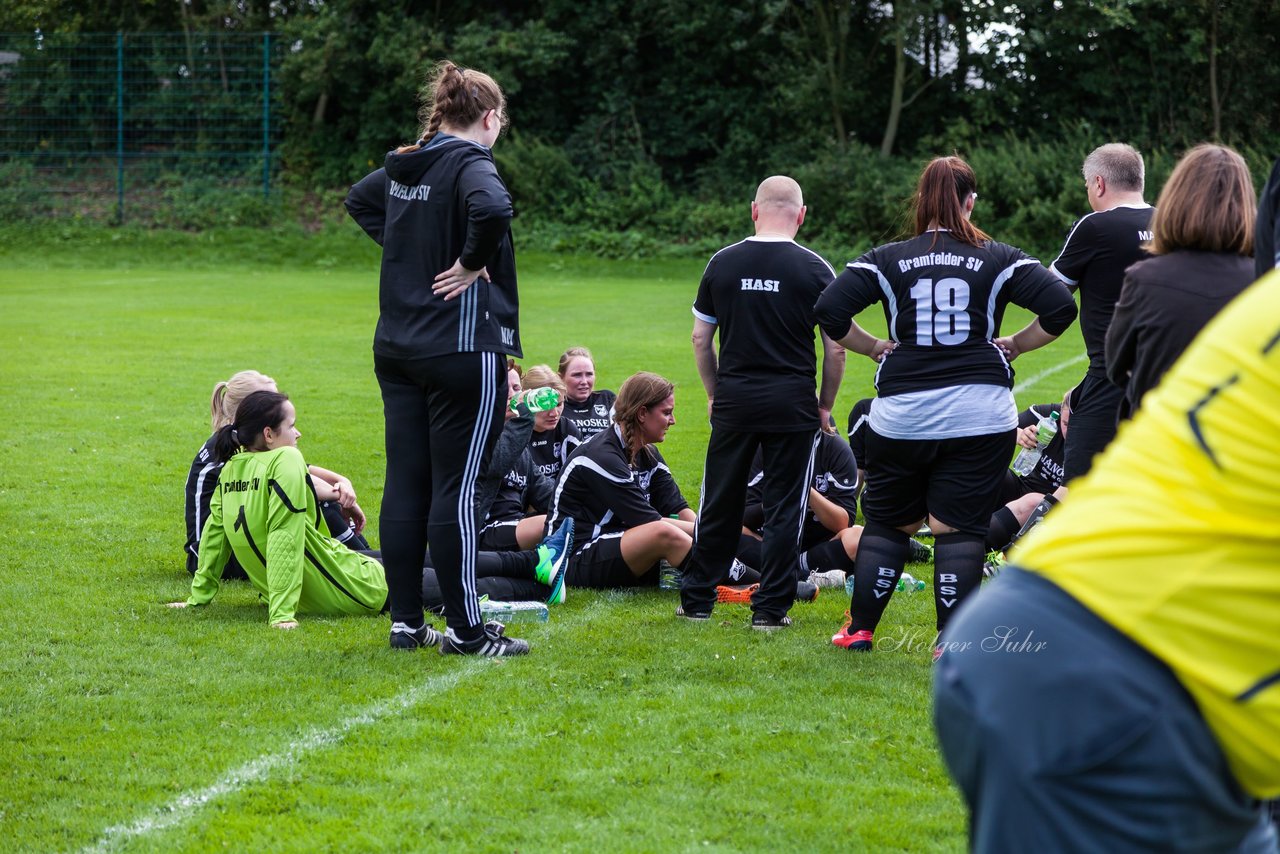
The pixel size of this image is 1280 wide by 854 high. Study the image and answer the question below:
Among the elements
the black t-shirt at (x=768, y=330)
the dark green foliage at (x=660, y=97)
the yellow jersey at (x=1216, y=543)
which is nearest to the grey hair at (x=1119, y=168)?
the black t-shirt at (x=768, y=330)

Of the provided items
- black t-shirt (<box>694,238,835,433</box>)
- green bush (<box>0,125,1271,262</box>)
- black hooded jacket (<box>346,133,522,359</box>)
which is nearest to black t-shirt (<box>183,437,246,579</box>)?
black hooded jacket (<box>346,133,522,359</box>)

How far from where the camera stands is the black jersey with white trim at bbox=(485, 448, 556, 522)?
7727 mm

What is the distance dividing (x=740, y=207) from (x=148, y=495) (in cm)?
2521

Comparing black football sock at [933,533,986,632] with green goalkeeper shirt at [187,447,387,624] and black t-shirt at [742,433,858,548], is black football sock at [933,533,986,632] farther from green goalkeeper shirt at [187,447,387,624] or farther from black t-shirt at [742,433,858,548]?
green goalkeeper shirt at [187,447,387,624]

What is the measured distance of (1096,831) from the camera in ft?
5.49

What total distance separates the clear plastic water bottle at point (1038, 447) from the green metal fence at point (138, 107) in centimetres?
2889

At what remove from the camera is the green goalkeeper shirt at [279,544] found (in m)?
6.07

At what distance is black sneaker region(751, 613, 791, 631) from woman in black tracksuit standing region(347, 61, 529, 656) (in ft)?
4.17

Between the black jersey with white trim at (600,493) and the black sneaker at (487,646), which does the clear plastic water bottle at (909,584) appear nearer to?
the black jersey with white trim at (600,493)

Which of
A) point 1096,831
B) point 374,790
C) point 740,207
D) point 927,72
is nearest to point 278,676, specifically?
point 374,790

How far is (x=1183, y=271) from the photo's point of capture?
3.88m

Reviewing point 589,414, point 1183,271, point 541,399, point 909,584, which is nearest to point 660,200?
point 589,414

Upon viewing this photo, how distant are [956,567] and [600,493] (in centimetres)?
210

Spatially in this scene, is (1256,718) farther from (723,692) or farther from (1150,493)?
(723,692)
